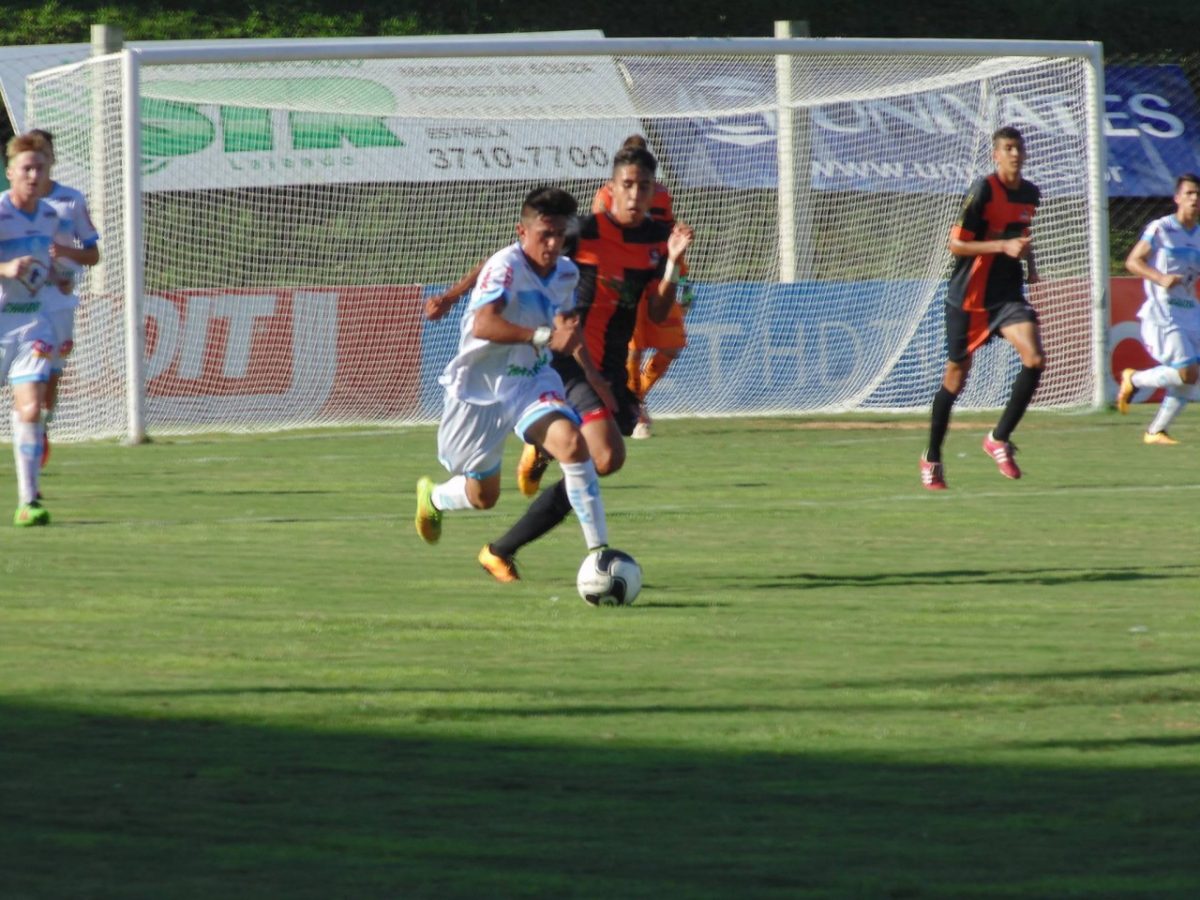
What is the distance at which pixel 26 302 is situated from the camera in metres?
11.9

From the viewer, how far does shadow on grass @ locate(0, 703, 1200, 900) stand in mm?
4359

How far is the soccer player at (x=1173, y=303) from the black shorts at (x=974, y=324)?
3733mm

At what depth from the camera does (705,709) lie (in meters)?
6.29

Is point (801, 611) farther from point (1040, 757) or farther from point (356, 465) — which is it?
point (356, 465)

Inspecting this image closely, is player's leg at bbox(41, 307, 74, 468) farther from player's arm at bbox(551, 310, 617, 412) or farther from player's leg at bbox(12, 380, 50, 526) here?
player's arm at bbox(551, 310, 617, 412)

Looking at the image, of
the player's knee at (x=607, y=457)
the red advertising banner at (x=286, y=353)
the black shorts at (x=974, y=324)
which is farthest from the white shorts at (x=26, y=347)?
the red advertising banner at (x=286, y=353)

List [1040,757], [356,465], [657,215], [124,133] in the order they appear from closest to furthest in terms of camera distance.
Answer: [1040,757] → [657,215] → [356,465] → [124,133]

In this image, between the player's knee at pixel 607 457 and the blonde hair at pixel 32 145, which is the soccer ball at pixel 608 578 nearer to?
the player's knee at pixel 607 457

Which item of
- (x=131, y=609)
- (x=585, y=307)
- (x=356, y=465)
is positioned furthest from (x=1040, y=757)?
(x=356, y=465)

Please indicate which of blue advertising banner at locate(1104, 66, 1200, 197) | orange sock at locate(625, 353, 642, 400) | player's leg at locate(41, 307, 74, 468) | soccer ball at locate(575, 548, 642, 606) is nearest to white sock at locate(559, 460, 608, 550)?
soccer ball at locate(575, 548, 642, 606)

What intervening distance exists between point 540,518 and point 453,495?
57 cm

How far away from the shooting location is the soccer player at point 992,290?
13.5 meters

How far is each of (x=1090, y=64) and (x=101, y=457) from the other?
1043cm

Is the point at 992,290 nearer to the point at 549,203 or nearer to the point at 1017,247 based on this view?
the point at 1017,247
